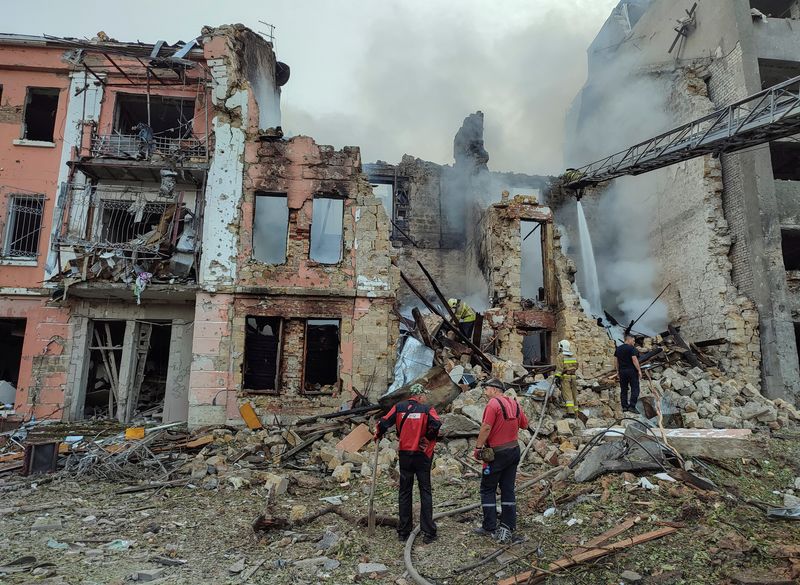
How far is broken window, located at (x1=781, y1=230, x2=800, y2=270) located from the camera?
1573 cm

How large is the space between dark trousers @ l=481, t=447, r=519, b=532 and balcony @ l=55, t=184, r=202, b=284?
9887mm

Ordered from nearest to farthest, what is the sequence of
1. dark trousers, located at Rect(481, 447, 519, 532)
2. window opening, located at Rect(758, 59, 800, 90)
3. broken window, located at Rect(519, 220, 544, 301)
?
dark trousers, located at Rect(481, 447, 519, 532), window opening, located at Rect(758, 59, 800, 90), broken window, located at Rect(519, 220, 544, 301)

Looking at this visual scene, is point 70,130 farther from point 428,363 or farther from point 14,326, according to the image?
point 428,363

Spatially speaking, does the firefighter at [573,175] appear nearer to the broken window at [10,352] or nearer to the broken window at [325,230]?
the broken window at [325,230]

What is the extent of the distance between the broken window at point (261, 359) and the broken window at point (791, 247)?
1593cm

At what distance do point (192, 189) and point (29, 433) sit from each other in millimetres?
7016

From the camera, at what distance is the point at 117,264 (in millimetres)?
12234

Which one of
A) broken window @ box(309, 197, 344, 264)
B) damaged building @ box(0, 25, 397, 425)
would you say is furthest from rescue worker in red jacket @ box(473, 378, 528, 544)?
broken window @ box(309, 197, 344, 264)

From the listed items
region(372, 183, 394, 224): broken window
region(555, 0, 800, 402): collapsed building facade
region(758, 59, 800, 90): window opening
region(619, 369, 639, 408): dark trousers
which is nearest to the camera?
region(619, 369, 639, 408): dark trousers

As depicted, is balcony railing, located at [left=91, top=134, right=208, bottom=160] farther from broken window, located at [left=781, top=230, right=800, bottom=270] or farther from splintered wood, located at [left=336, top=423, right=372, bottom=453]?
broken window, located at [left=781, top=230, right=800, bottom=270]

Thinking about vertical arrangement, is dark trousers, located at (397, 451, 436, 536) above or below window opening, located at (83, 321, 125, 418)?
below

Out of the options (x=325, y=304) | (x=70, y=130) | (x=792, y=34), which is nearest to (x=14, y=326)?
(x=70, y=130)

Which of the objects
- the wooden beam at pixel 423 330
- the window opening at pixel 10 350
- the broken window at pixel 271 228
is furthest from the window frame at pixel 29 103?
the wooden beam at pixel 423 330

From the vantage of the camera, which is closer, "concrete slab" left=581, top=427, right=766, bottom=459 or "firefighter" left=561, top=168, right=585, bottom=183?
"concrete slab" left=581, top=427, right=766, bottom=459
